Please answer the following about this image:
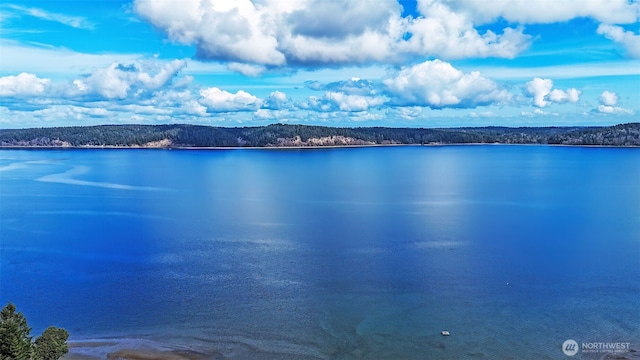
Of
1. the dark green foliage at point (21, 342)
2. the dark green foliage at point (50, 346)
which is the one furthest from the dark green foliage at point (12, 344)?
the dark green foliage at point (50, 346)

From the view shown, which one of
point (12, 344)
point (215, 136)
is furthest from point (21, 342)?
point (215, 136)

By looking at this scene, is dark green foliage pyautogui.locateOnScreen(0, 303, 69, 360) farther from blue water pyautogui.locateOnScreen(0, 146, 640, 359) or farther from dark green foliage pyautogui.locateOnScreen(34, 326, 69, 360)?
blue water pyautogui.locateOnScreen(0, 146, 640, 359)

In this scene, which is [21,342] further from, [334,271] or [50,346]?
[334,271]

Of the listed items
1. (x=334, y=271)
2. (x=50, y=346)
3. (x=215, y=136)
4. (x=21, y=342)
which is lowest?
(x=334, y=271)

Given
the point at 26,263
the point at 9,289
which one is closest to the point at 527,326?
the point at 9,289

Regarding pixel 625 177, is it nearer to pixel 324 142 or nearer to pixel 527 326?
pixel 527 326

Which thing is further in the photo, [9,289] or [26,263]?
[26,263]
